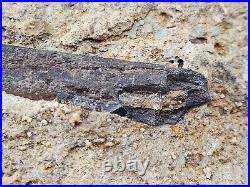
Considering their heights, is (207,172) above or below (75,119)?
below

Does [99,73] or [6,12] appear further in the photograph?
[6,12]

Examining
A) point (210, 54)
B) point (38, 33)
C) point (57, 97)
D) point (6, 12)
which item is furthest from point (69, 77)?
point (210, 54)

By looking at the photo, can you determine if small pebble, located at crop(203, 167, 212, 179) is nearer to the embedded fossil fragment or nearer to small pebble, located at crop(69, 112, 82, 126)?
the embedded fossil fragment

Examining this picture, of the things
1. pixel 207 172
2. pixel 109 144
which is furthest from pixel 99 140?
pixel 207 172

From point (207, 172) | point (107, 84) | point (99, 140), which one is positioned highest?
point (107, 84)

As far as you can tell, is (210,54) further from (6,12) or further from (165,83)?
(6,12)

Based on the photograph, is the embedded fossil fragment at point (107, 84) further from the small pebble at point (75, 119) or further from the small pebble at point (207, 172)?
the small pebble at point (207, 172)

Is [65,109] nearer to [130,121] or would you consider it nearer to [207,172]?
[130,121]
